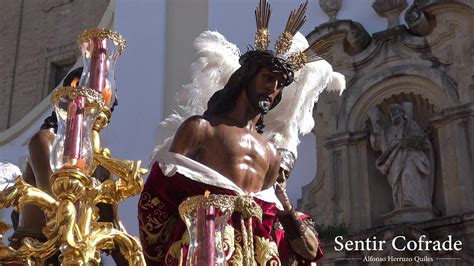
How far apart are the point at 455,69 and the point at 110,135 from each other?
2.38m

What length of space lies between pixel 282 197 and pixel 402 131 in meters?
3.05

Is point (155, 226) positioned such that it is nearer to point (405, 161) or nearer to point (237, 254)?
point (237, 254)

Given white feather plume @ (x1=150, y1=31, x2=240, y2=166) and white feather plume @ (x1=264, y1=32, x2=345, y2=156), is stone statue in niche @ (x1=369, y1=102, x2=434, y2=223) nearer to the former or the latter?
white feather plume @ (x1=264, y1=32, x2=345, y2=156)

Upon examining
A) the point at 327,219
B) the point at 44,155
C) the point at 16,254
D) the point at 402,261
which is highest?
the point at 327,219

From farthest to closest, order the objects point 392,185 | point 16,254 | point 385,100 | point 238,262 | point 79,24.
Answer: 1. point 79,24
2. point 385,100
3. point 392,185
4. point 238,262
5. point 16,254

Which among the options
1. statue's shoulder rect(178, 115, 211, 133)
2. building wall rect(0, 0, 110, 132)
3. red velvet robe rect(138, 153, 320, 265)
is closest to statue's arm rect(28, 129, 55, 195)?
red velvet robe rect(138, 153, 320, 265)

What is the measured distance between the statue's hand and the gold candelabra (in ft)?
2.22

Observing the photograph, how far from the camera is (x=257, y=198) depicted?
230 cm

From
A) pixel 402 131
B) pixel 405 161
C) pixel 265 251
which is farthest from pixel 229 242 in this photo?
pixel 402 131

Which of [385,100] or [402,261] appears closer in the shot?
[402,261]

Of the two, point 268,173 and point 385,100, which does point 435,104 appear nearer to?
point 385,100

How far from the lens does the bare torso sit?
7.57ft

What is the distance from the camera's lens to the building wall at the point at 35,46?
30.9 ft

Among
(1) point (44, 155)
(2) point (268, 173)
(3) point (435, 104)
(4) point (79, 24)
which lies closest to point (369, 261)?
(3) point (435, 104)
